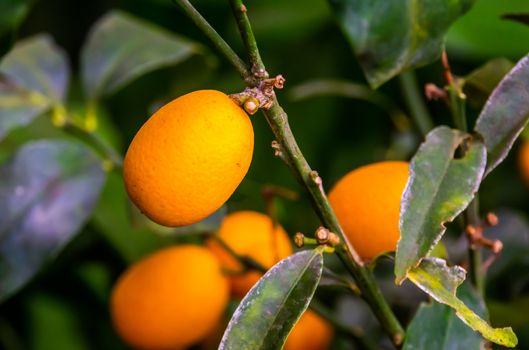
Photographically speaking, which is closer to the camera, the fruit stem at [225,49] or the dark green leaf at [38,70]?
the fruit stem at [225,49]

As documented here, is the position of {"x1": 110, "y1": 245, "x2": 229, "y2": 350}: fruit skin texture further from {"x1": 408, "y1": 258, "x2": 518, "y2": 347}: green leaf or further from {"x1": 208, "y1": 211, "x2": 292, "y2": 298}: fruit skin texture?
{"x1": 408, "y1": 258, "x2": 518, "y2": 347}: green leaf

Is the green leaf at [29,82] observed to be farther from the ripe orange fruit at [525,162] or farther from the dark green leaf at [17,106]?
the ripe orange fruit at [525,162]

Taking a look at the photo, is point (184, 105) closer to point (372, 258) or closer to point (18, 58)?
point (372, 258)

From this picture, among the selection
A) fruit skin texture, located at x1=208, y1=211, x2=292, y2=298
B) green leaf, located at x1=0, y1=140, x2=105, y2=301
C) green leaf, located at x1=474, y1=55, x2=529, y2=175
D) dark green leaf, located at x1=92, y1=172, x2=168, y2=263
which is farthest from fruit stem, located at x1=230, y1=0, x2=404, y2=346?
dark green leaf, located at x1=92, y1=172, x2=168, y2=263

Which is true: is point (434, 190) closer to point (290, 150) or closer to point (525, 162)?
point (290, 150)

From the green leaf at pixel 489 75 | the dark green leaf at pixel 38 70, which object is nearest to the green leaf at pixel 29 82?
the dark green leaf at pixel 38 70

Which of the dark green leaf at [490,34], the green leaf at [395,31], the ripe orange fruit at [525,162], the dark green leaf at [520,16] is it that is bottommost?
the ripe orange fruit at [525,162]
